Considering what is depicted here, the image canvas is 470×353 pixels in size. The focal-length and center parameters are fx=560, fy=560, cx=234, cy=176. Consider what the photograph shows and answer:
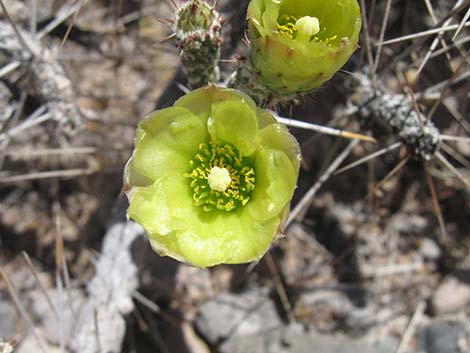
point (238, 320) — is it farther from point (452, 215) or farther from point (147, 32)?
point (147, 32)

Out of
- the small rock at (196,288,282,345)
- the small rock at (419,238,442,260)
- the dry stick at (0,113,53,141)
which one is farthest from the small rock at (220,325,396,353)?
the dry stick at (0,113,53,141)

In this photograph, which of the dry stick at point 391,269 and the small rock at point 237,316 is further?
the dry stick at point 391,269

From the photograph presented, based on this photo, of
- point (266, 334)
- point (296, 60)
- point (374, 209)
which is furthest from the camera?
point (374, 209)

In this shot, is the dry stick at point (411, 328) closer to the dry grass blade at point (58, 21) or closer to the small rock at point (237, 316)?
the small rock at point (237, 316)

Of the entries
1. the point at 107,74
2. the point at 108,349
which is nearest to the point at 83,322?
the point at 108,349

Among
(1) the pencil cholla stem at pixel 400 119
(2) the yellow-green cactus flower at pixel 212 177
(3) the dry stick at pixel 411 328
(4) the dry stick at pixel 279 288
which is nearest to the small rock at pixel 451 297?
(3) the dry stick at pixel 411 328

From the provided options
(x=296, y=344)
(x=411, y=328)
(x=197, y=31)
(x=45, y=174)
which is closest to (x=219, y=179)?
(x=197, y=31)

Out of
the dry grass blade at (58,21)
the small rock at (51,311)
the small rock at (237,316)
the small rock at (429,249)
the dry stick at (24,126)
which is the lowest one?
the small rock at (51,311)

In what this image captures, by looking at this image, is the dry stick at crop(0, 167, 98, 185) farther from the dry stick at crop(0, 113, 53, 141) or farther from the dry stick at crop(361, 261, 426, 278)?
the dry stick at crop(361, 261, 426, 278)
